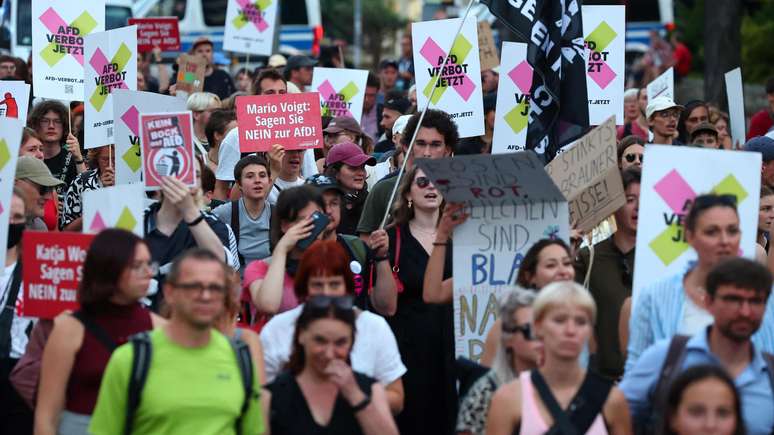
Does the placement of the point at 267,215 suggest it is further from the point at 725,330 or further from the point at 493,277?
the point at 725,330

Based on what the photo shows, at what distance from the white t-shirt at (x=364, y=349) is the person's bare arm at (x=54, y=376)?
881 millimetres

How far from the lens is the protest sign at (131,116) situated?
9797 millimetres

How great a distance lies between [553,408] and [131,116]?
4.79 m

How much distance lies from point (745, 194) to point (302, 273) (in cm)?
194

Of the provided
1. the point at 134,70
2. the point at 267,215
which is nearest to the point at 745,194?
the point at 267,215

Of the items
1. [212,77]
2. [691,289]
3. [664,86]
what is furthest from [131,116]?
[212,77]

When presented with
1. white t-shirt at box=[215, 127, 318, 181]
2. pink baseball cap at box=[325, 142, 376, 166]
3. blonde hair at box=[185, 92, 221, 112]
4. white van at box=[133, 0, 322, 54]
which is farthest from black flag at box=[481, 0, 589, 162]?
white van at box=[133, 0, 322, 54]

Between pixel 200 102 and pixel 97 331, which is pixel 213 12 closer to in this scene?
pixel 200 102

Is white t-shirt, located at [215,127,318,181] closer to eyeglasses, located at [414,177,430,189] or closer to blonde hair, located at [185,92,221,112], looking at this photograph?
blonde hair, located at [185,92,221,112]

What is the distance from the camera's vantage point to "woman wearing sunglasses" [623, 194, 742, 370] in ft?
20.6

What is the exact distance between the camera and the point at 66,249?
6.91 meters

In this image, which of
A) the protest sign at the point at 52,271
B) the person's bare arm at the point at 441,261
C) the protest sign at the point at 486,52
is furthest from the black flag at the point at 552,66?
the protest sign at the point at 486,52

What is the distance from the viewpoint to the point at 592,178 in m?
8.02

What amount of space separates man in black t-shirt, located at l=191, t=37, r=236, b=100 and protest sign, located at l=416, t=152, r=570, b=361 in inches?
391
